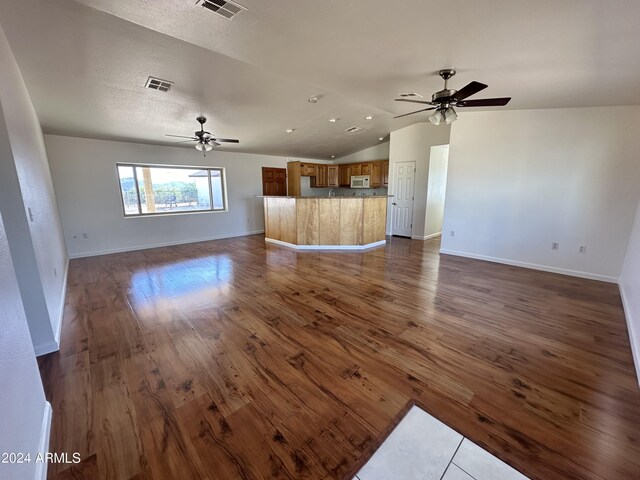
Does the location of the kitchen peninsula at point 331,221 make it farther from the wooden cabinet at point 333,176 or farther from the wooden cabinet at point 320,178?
the wooden cabinet at point 333,176

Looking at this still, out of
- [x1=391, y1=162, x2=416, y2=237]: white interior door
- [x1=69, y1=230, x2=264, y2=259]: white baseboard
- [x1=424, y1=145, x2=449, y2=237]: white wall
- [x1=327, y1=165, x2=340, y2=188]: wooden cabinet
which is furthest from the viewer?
[x1=327, y1=165, x2=340, y2=188]: wooden cabinet

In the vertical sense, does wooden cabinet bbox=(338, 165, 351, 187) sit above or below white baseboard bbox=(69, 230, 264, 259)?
above

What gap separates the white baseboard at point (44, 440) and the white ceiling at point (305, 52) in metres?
2.61

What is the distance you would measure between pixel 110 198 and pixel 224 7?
5.12m

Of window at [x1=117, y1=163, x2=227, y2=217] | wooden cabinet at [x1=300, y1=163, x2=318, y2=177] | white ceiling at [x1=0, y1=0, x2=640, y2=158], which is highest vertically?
white ceiling at [x1=0, y1=0, x2=640, y2=158]

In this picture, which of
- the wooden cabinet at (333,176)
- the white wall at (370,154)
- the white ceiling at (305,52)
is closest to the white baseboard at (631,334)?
the white ceiling at (305,52)

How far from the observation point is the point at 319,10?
6.03 feet

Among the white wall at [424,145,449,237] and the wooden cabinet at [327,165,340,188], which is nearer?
the white wall at [424,145,449,237]

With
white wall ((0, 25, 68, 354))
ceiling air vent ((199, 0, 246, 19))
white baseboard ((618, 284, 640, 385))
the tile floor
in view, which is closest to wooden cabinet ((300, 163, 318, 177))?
ceiling air vent ((199, 0, 246, 19))

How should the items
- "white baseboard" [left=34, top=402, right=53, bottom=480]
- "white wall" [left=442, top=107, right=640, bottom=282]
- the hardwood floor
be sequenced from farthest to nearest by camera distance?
"white wall" [left=442, top=107, right=640, bottom=282], the hardwood floor, "white baseboard" [left=34, top=402, right=53, bottom=480]

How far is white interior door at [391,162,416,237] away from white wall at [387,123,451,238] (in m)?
0.11

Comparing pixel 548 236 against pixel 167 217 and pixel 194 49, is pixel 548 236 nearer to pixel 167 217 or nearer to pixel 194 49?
pixel 194 49

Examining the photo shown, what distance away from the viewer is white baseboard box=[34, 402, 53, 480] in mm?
1139

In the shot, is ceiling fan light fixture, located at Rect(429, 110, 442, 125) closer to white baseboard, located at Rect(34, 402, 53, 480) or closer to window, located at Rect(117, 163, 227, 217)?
white baseboard, located at Rect(34, 402, 53, 480)
